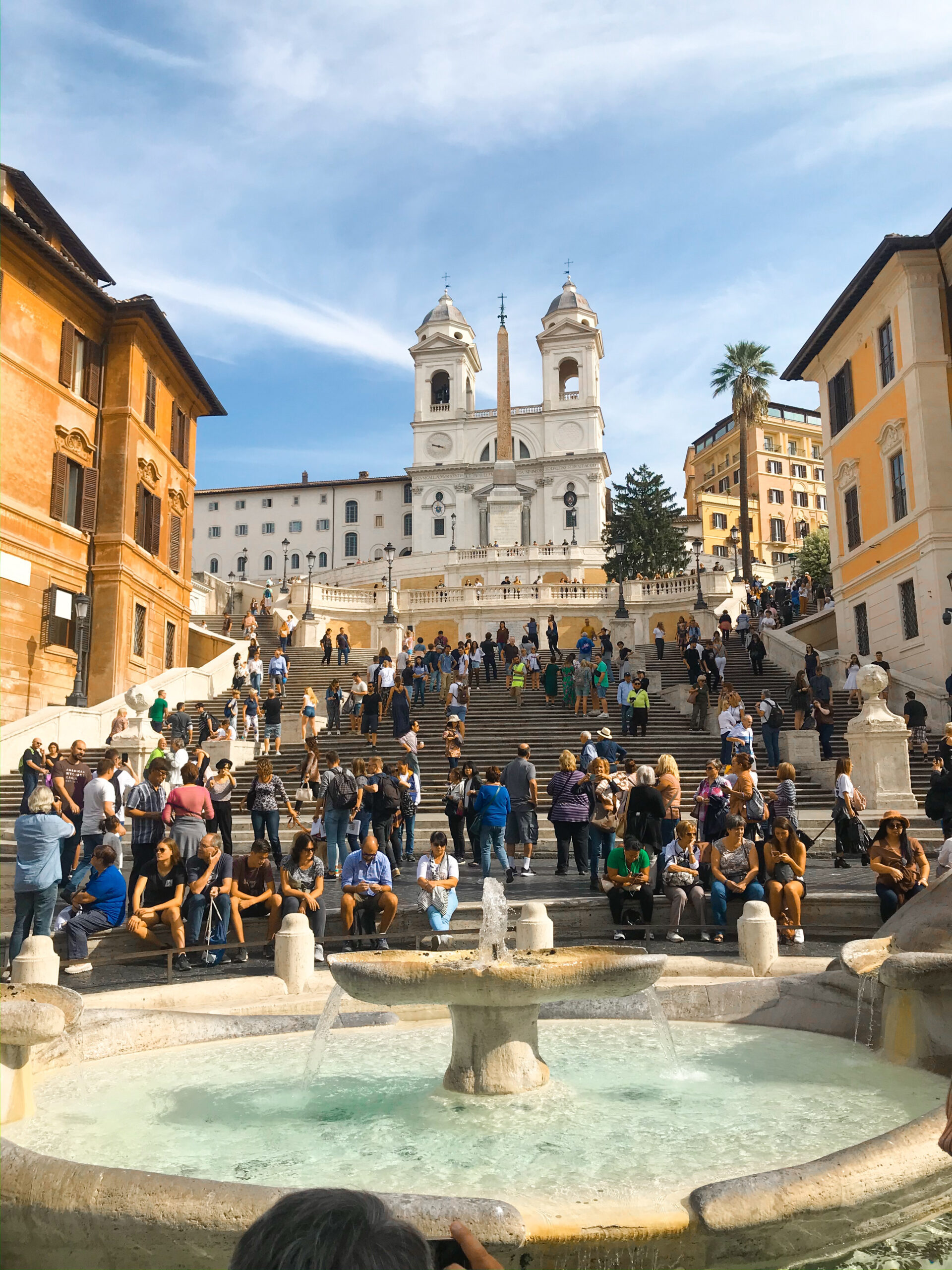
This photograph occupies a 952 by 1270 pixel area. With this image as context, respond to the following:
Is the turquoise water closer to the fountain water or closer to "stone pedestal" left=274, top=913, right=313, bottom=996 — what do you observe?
the fountain water

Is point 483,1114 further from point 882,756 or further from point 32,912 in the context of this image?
point 882,756

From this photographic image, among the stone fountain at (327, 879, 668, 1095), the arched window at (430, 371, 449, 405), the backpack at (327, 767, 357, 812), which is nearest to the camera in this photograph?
the stone fountain at (327, 879, 668, 1095)

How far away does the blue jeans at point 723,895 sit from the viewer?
9680mm

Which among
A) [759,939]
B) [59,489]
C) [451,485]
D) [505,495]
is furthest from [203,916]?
[451,485]

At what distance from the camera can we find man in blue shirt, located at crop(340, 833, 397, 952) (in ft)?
31.9

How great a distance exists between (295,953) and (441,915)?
2377mm

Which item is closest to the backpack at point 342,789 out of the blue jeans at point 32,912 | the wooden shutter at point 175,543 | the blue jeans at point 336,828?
the blue jeans at point 336,828

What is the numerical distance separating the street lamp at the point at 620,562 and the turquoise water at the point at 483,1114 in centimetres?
3280

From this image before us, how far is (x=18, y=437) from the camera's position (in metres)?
24.8

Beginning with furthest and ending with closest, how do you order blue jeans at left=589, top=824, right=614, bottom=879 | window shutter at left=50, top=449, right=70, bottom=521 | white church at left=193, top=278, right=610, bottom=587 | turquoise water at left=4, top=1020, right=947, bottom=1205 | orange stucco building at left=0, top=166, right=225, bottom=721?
white church at left=193, top=278, right=610, bottom=587
window shutter at left=50, top=449, right=70, bottom=521
orange stucco building at left=0, top=166, right=225, bottom=721
blue jeans at left=589, top=824, right=614, bottom=879
turquoise water at left=4, top=1020, right=947, bottom=1205

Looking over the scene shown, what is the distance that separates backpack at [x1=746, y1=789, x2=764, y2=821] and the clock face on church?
74.2 metres

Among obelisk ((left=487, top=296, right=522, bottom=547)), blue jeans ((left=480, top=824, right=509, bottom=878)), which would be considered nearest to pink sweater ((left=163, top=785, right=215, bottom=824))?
blue jeans ((left=480, top=824, right=509, bottom=878))

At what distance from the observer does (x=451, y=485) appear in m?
82.6

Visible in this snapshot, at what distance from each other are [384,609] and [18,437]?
66.5 ft
